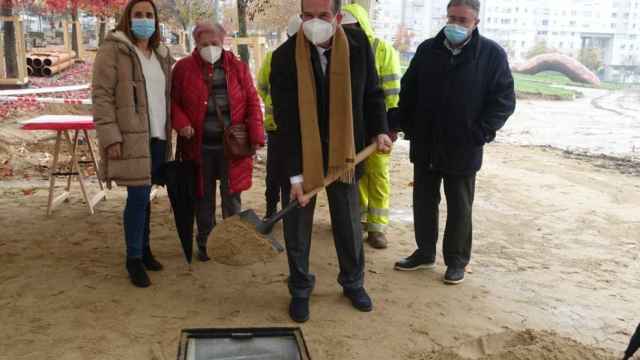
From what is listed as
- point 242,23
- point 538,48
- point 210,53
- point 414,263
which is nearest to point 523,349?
point 414,263

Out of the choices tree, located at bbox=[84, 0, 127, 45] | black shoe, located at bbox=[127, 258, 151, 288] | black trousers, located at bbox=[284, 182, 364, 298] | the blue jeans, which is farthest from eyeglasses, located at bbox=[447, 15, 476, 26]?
tree, located at bbox=[84, 0, 127, 45]

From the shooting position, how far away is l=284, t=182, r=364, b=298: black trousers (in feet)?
11.2

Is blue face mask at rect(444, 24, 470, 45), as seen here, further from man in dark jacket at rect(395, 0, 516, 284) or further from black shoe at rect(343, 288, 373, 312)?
black shoe at rect(343, 288, 373, 312)

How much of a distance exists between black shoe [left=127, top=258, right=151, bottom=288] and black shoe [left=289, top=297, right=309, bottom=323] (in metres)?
1.03

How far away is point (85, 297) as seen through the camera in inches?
144

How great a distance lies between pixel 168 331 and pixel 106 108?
1310mm

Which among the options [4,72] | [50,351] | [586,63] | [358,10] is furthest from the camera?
[586,63]

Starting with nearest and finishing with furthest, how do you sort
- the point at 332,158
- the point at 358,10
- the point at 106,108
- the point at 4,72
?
the point at 332,158
the point at 106,108
the point at 358,10
the point at 4,72

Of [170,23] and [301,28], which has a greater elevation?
[170,23]

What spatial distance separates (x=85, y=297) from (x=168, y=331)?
2.46 ft

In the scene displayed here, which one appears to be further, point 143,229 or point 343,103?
point 143,229

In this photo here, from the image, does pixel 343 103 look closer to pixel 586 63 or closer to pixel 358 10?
pixel 358 10

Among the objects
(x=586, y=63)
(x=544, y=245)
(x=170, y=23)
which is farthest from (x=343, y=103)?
(x=586, y=63)

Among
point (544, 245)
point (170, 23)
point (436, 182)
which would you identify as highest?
point (170, 23)
